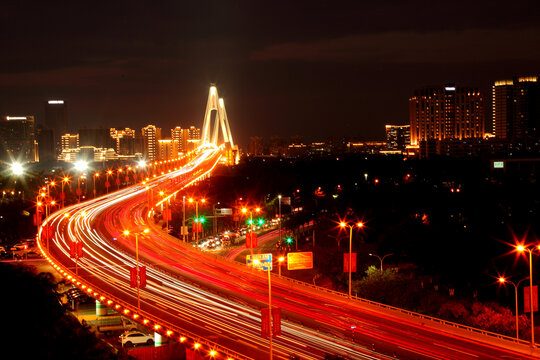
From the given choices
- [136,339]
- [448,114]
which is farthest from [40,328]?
[448,114]

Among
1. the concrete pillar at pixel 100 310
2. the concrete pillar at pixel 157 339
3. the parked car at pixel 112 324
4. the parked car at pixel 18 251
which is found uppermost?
the parked car at pixel 18 251

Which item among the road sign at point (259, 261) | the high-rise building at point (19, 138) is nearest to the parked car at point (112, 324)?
the road sign at point (259, 261)

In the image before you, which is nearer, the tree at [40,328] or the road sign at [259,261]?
the tree at [40,328]

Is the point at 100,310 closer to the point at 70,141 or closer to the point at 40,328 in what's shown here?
the point at 40,328

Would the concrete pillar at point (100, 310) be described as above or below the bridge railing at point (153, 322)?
below

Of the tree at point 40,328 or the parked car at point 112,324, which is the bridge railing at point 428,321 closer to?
the parked car at point 112,324

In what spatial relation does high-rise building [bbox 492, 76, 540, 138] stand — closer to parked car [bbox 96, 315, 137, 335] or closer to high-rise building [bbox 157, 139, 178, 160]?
high-rise building [bbox 157, 139, 178, 160]

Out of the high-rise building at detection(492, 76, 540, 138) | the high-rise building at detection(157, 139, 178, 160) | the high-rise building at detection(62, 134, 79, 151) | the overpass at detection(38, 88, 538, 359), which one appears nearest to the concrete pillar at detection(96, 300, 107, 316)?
the overpass at detection(38, 88, 538, 359)
